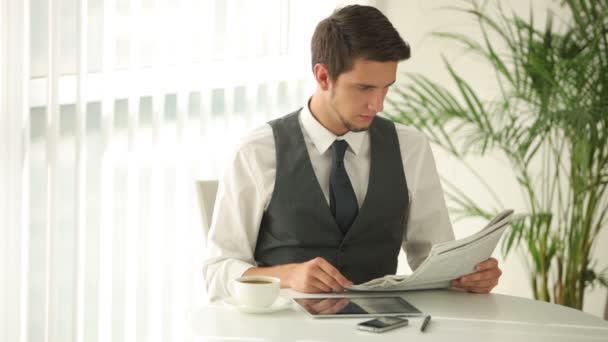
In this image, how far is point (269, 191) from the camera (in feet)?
7.62

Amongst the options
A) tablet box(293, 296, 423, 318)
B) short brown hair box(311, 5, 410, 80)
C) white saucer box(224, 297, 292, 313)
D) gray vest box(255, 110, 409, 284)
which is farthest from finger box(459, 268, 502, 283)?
short brown hair box(311, 5, 410, 80)

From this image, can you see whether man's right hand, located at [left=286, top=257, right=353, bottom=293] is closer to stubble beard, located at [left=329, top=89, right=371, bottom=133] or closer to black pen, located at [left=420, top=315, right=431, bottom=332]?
black pen, located at [left=420, top=315, right=431, bottom=332]

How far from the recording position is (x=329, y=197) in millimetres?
2309

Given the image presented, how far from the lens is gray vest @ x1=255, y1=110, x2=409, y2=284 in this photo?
2.29 meters

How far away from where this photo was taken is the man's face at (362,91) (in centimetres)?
228

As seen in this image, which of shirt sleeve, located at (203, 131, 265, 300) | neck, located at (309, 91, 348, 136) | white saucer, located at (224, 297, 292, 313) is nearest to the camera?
white saucer, located at (224, 297, 292, 313)

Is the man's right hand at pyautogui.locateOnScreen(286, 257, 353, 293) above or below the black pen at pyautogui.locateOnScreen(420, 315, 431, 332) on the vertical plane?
above

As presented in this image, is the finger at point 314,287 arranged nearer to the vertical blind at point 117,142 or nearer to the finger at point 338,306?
the finger at point 338,306

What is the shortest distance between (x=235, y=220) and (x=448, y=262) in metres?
0.57

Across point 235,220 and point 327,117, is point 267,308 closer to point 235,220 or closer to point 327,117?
point 235,220

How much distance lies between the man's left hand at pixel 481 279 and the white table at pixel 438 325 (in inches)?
2.8

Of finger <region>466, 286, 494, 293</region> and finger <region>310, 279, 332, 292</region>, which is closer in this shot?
finger <region>310, 279, 332, 292</region>

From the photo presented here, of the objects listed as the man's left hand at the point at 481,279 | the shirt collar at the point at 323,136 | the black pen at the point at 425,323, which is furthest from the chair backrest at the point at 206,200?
the black pen at the point at 425,323

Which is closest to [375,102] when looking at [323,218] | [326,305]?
[323,218]
